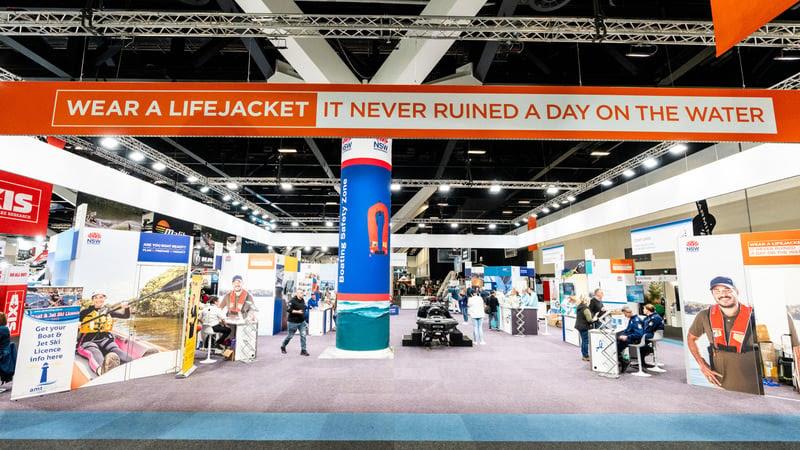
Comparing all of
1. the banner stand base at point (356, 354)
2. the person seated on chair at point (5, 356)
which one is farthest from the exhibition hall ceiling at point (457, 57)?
the banner stand base at point (356, 354)

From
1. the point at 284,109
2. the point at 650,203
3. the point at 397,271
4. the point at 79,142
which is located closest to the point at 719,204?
the point at 650,203

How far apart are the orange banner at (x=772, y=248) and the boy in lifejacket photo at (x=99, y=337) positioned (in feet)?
29.6

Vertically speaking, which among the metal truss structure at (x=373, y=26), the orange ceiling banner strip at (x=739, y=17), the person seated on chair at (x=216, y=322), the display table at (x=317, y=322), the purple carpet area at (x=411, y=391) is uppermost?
the metal truss structure at (x=373, y=26)

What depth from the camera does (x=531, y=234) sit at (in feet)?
56.2

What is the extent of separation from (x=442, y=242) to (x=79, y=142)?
14024 millimetres

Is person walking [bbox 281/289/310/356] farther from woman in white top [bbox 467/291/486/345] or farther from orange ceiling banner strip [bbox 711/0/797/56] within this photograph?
orange ceiling banner strip [bbox 711/0/797/56]

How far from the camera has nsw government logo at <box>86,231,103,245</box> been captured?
5334mm

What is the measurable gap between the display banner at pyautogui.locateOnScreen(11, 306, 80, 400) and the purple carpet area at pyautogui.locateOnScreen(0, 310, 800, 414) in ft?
0.60

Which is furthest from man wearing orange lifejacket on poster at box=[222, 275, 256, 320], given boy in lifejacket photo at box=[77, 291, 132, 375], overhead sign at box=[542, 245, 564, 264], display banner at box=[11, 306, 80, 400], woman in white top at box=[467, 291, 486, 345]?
overhead sign at box=[542, 245, 564, 264]

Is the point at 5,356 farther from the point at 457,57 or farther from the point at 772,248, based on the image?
the point at 772,248

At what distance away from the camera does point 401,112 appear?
3.54 m

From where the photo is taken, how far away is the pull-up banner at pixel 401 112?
3.42 meters

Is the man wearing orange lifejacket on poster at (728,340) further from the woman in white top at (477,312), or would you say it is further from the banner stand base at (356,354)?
the banner stand base at (356,354)

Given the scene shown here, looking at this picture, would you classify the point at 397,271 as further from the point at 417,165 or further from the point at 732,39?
the point at 732,39
